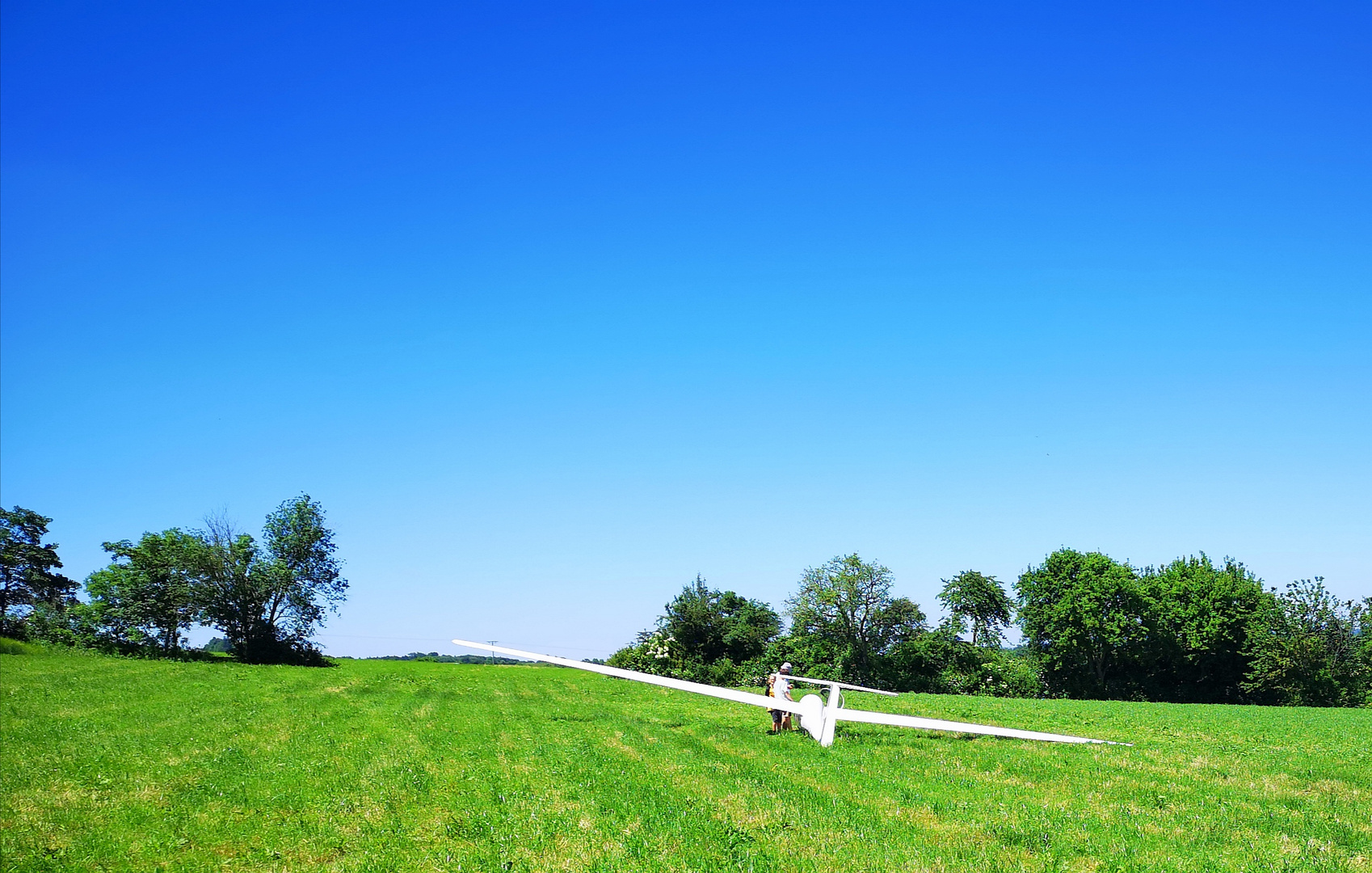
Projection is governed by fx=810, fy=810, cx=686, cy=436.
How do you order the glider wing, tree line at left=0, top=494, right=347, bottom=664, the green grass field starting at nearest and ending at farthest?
the green grass field < the glider wing < tree line at left=0, top=494, right=347, bottom=664

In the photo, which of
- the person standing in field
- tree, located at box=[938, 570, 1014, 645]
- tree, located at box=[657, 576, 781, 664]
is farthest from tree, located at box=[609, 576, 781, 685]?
the person standing in field

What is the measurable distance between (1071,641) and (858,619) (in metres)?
21.0

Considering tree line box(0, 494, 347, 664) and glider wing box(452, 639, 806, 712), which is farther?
tree line box(0, 494, 347, 664)

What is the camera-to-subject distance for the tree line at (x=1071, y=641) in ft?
220

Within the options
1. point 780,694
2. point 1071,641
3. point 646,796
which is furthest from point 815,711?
point 1071,641

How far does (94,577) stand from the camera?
66625 millimetres

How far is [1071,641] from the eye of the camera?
7581 centimetres

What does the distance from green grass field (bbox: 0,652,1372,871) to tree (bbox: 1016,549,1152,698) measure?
51389mm

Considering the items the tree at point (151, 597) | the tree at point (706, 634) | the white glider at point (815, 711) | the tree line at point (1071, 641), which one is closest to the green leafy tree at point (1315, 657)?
the tree line at point (1071, 641)

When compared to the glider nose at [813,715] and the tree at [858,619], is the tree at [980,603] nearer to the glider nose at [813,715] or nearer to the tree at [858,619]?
the tree at [858,619]

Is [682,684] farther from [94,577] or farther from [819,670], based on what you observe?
[94,577]

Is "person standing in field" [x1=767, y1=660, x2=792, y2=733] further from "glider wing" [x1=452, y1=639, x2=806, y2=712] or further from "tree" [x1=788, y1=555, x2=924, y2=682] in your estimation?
"tree" [x1=788, y1=555, x2=924, y2=682]

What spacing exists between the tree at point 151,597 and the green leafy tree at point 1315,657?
88946 millimetres

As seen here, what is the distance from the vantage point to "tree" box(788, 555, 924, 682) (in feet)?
238
